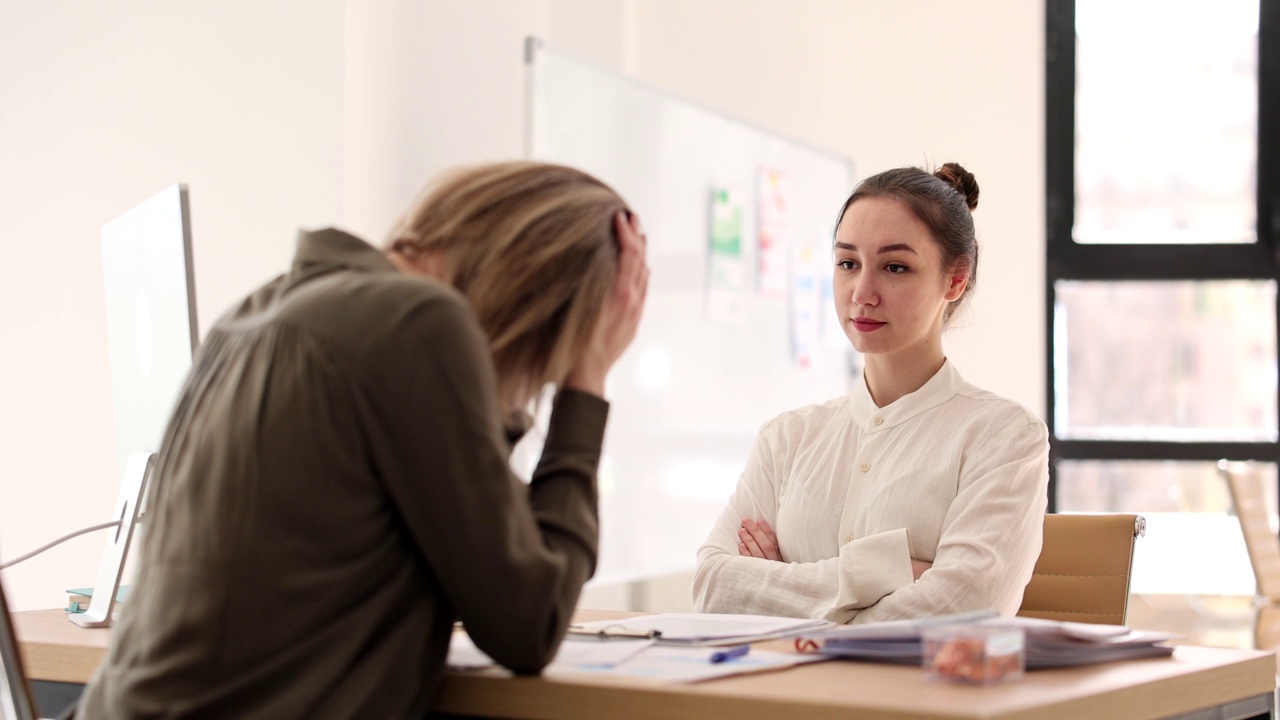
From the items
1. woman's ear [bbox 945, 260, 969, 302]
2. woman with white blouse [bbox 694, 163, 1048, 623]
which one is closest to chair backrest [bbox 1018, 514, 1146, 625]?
woman with white blouse [bbox 694, 163, 1048, 623]

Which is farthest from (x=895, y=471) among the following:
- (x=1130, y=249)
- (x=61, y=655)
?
(x=1130, y=249)

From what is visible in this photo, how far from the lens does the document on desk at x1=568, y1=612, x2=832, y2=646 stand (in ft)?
4.25

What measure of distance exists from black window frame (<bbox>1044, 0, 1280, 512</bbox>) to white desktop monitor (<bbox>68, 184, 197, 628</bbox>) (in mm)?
3703

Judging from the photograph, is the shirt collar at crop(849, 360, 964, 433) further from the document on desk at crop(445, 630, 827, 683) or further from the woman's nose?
the document on desk at crop(445, 630, 827, 683)

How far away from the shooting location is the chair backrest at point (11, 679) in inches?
42.4

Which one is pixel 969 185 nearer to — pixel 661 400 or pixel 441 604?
pixel 441 604

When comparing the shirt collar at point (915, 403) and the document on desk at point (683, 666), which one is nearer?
the document on desk at point (683, 666)

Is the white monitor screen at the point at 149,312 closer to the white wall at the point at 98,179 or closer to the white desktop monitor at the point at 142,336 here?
the white desktop monitor at the point at 142,336

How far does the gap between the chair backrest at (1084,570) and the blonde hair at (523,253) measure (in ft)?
3.24

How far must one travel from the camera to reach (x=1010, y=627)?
112 cm

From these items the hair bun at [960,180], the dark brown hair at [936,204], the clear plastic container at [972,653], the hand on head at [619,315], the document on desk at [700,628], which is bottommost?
the document on desk at [700,628]

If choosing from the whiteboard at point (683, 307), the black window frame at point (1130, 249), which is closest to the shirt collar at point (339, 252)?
the whiteboard at point (683, 307)

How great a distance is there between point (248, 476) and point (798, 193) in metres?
3.53

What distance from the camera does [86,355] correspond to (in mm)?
2906
